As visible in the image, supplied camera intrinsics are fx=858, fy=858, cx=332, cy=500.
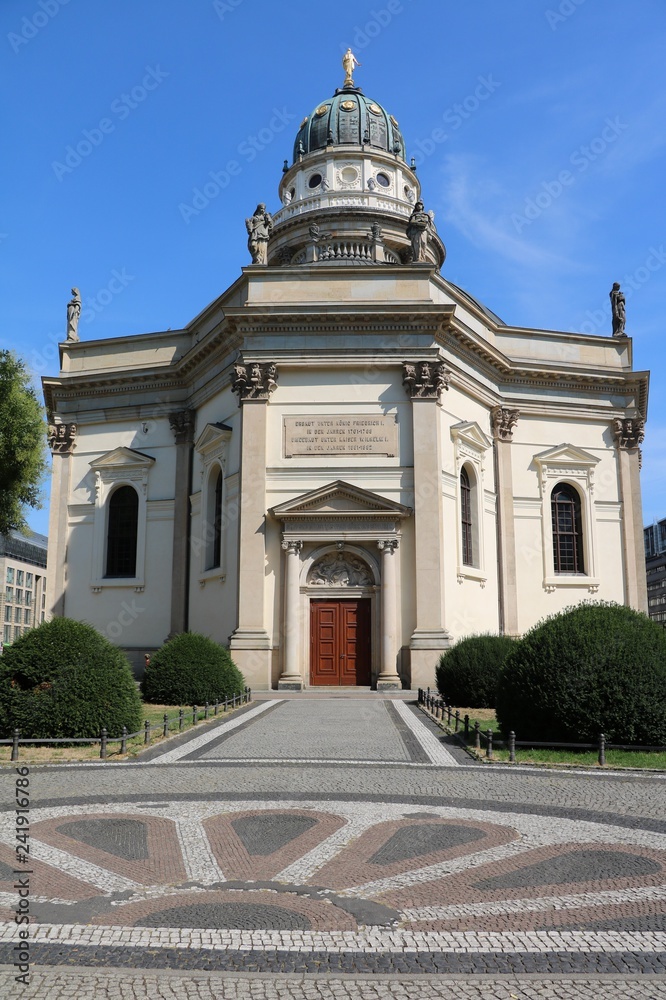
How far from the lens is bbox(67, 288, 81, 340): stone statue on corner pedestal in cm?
4056

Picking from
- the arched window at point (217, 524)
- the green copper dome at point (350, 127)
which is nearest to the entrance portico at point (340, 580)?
the arched window at point (217, 524)

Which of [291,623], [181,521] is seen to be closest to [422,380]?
[291,623]

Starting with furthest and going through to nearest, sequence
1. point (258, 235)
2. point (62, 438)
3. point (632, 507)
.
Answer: point (62, 438) → point (632, 507) → point (258, 235)

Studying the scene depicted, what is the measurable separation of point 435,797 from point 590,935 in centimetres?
490

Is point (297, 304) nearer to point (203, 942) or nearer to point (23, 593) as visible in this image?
point (203, 942)

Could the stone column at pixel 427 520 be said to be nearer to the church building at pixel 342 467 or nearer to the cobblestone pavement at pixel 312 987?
the church building at pixel 342 467

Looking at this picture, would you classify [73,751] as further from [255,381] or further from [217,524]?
[217,524]

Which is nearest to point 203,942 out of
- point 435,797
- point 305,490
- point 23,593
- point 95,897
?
point 95,897

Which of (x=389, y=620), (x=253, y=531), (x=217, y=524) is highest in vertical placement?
(x=217, y=524)

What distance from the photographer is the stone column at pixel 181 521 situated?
34.5 meters

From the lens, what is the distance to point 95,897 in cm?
661

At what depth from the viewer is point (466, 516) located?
33.3 metres

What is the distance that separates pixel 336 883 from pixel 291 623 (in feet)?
71.0

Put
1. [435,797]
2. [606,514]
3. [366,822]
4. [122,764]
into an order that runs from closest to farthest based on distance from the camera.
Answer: [366,822] < [435,797] < [122,764] < [606,514]
